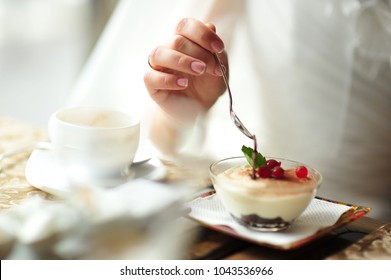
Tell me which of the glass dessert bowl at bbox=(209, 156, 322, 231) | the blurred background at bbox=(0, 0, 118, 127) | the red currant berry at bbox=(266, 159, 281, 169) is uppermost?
the red currant berry at bbox=(266, 159, 281, 169)

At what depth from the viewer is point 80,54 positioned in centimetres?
147

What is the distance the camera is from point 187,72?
1.52ft

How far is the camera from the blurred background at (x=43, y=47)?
1.44m

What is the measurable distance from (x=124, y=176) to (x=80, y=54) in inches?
46.2

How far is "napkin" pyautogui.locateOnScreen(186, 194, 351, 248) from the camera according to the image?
0.33 m

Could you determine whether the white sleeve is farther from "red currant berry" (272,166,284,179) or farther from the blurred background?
the blurred background

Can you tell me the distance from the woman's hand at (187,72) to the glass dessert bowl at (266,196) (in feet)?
0.43

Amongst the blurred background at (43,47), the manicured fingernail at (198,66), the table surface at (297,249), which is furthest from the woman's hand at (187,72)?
the blurred background at (43,47)

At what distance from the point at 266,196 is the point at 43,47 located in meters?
1.33

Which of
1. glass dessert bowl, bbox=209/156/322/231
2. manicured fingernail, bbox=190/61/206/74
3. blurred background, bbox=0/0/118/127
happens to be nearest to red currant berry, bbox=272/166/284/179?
glass dessert bowl, bbox=209/156/322/231

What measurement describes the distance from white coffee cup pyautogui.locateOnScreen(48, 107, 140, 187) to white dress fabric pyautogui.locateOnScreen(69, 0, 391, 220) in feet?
0.69

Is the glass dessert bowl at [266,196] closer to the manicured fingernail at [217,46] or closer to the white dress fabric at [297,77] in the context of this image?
the manicured fingernail at [217,46]

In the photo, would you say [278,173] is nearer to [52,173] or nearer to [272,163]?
[272,163]
